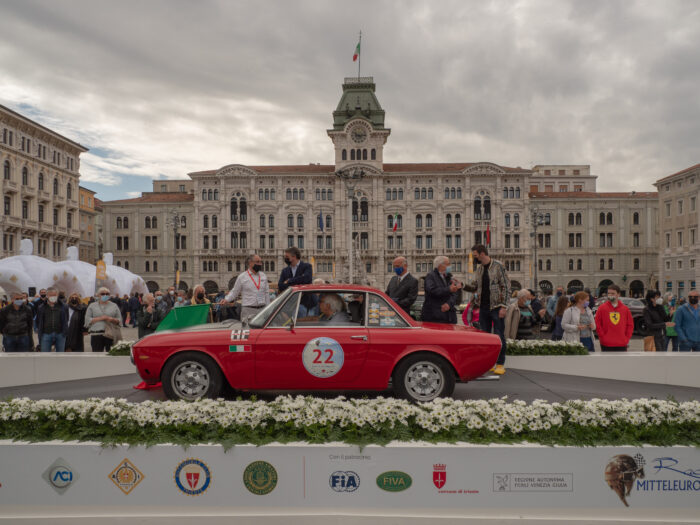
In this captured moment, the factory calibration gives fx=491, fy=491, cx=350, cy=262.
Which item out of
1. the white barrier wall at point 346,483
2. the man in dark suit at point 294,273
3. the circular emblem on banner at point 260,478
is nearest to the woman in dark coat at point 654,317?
the man in dark suit at point 294,273

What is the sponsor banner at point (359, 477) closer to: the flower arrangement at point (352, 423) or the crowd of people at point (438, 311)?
the flower arrangement at point (352, 423)

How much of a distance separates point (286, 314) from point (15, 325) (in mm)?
7864

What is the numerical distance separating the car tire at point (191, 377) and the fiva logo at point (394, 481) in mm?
2576

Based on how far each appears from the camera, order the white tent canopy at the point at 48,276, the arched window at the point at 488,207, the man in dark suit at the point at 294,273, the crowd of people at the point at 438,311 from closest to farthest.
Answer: the crowd of people at the point at 438,311, the man in dark suit at the point at 294,273, the white tent canopy at the point at 48,276, the arched window at the point at 488,207

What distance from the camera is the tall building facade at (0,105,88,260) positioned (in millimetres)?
46531

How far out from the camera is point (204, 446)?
3.85 meters

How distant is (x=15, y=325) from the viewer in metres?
10.5

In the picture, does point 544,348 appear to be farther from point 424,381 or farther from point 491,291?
point 424,381

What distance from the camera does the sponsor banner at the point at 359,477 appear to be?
12.4 ft

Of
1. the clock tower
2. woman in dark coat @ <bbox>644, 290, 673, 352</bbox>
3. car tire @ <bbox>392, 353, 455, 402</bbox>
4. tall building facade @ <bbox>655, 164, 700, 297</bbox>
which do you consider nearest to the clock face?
the clock tower

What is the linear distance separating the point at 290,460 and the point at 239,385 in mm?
2059

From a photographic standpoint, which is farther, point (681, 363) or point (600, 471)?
point (681, 363)

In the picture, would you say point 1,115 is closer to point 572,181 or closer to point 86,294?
point 86,294

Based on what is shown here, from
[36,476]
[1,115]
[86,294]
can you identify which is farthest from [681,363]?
[1,115]
